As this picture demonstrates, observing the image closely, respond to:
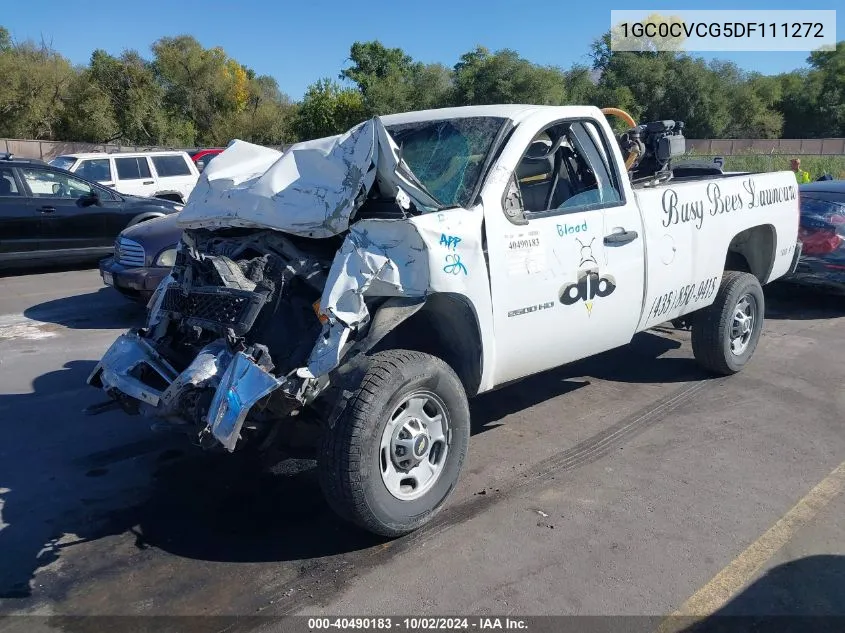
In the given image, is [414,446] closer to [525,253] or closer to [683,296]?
[525,253]

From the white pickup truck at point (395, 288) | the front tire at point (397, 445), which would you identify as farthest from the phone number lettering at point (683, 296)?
the front tire at point (397, 445)

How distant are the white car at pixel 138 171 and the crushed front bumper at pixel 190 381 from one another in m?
11.3

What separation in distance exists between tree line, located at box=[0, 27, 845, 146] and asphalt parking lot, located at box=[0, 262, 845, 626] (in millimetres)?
40477

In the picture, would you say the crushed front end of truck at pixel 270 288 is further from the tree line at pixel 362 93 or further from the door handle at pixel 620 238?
the tree line at pixel 362 93

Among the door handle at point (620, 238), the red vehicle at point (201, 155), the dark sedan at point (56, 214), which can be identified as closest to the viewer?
the door handle at point (620, 238)

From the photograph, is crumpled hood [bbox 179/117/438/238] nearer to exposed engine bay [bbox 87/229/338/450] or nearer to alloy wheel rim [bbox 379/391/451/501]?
exposed engine bay [bbox 87/229/338/450]

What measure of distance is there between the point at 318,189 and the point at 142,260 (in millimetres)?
4422

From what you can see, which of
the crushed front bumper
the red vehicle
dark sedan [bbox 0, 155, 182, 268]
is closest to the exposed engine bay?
the crushed front bumper

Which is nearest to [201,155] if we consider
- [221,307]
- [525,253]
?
[221,307]

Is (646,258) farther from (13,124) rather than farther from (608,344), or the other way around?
(13,124)

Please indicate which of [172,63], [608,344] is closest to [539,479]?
[608,344]

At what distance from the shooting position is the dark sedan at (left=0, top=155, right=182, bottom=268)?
10.4 metres

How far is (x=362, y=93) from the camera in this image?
50.3 metres

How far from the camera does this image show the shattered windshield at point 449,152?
13.8 feet
